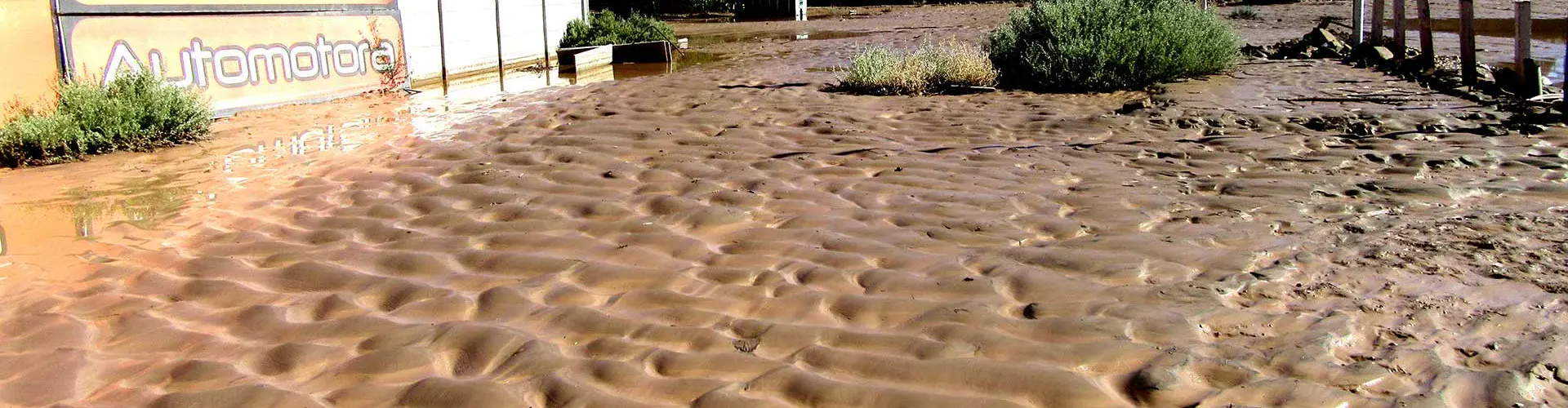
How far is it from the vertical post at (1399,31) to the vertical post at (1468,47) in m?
2.10

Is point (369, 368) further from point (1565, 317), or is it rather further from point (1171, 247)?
point (1565, 317)

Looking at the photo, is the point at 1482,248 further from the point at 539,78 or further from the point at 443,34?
the point at 443,34

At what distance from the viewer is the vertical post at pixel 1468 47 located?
1109cm

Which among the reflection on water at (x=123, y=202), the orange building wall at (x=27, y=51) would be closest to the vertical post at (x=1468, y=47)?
the reflection on water at (x=123, y=202)

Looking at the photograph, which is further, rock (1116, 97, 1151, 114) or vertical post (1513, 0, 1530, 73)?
vertical post (1513, 0, 1530, 73)

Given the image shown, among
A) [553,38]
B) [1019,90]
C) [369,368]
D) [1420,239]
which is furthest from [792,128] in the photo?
[553,38]

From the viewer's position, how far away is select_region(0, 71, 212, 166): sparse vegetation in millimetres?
8791

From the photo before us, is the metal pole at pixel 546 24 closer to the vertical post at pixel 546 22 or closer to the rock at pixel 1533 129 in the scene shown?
the vertical post at pixel 546 22

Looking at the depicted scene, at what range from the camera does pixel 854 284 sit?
15.8 feet

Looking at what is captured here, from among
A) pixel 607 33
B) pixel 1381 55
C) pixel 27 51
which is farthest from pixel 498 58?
pixel 1381 55

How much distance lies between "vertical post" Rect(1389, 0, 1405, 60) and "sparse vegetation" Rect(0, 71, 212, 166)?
41.3 ft

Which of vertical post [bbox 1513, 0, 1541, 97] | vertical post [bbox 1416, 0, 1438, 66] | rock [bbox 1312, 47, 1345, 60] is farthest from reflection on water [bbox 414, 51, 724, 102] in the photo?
vertical post [bbox 1513, 0, 1541, 97]

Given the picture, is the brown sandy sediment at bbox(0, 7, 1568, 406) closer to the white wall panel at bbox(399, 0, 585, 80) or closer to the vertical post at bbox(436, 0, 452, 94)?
the vertical post at bbox(436, 0, 452, 94)

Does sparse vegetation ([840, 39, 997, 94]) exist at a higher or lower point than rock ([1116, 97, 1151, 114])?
higher
